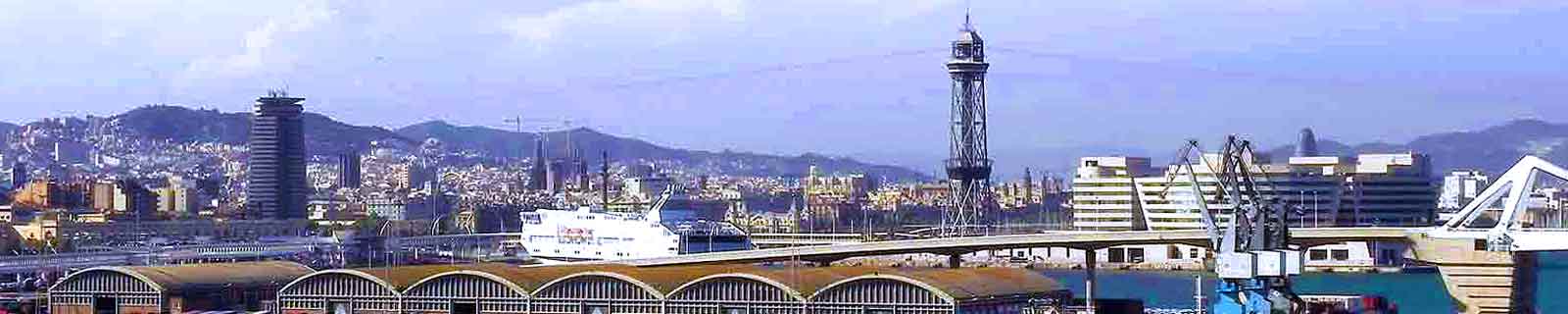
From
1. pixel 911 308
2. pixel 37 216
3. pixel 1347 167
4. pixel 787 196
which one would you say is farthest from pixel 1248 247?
pixel 787 196

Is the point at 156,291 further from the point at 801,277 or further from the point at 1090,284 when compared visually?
the point at 1090,284

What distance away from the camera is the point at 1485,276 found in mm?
53250

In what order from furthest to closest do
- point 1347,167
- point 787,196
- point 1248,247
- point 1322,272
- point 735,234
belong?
point 787,196 < point 1347,167 < point 1322,272 < point 735,234 < point 1248,247

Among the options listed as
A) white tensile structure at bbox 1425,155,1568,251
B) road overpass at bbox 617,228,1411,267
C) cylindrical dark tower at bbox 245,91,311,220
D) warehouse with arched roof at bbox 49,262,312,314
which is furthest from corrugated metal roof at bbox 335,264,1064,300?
cylindrical dark tower at bbox 245,91,311,220

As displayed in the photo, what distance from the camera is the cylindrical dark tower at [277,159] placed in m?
148

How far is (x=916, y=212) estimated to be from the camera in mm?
153375

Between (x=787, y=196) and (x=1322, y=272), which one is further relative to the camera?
(x=787, y=196)

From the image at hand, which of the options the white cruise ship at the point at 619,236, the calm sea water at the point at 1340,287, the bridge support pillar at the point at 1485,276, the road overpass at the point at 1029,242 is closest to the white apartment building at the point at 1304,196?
the calm sea water at the point at 1340,287

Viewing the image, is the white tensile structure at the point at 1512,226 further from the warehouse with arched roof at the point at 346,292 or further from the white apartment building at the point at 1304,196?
the white apartment building at the point at 1304,196

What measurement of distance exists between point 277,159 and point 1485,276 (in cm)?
10659

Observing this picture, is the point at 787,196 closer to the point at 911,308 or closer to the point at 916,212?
the point at 916,212

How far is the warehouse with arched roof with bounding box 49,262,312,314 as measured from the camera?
145ft

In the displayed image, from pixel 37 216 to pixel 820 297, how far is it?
79.7 metres

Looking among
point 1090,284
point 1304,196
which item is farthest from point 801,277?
point 1304,196
